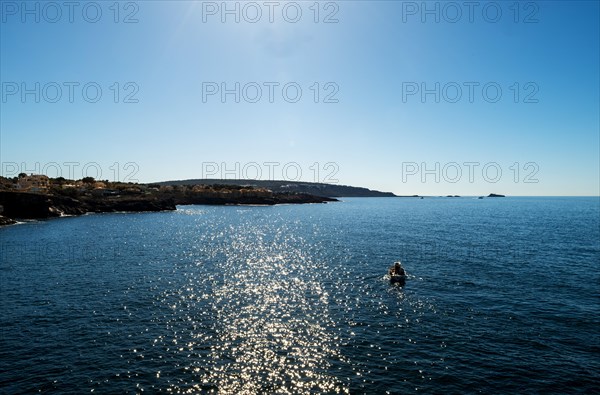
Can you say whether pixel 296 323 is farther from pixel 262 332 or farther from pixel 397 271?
pixel 397 271

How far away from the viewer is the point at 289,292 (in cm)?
4825

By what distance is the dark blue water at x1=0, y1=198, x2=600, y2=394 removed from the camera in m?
26.0

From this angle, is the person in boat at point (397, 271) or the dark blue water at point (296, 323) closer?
the dark blue water at point (296, 323)

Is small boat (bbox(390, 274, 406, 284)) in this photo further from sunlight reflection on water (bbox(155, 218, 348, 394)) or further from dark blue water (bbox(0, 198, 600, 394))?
sunlight reflection on water (bbox(155, 218, 348, 394))

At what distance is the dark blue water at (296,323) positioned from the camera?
26.0m

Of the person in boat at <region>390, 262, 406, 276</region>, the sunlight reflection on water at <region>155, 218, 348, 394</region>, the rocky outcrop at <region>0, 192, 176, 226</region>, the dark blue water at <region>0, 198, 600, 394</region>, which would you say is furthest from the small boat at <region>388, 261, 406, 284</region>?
the rocky outcrop at <region>0, 192, 176, 226</region>

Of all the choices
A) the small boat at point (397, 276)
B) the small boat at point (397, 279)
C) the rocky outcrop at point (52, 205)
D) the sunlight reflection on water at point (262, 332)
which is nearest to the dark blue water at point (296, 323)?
the sunlight reflection on water at point (262, 332)

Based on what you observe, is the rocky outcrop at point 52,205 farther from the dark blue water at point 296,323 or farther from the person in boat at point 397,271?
the person in boat at point 397,271

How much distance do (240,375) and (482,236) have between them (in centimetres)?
9856

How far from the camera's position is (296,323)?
3669 cm

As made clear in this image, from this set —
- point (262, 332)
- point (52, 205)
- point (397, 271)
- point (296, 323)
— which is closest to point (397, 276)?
point (397, 271)

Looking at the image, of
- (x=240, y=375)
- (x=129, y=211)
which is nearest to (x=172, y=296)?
(x=240, y=375)

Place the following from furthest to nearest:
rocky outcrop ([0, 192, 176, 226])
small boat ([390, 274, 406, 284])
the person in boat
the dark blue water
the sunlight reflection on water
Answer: rocky outcrop ([0, 192, 176, 226]), the person in boat, small boat ([390, 274, 406, 284]), the dark blue water, the sunlight reflection on water

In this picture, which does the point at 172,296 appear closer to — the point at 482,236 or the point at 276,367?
the point at 276,367
